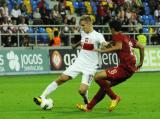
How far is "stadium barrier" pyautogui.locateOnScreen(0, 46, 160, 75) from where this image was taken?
29.7 m

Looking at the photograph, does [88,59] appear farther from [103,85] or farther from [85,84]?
[103,85]

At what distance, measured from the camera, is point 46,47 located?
103 feet

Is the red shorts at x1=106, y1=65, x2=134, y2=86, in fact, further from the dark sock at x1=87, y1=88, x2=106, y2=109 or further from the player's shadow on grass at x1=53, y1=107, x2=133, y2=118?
the player's shadow on grass at x1=53, y1=107, x2=133, y2=118

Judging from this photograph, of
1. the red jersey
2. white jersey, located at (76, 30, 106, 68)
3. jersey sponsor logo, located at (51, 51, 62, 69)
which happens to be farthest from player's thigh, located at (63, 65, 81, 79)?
jersey sponsor logo, located at (51, 51, 62, 69)

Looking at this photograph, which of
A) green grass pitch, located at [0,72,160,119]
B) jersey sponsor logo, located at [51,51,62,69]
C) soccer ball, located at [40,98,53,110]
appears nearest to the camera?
green grass pitch, located at [0,72,160,119]

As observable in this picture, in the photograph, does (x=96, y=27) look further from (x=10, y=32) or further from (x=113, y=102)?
(x=113, y=102)

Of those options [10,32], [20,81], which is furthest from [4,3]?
[20,81]

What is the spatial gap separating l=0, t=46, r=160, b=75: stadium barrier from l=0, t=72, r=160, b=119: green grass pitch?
2770mm

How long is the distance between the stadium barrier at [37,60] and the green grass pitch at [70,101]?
109 inches

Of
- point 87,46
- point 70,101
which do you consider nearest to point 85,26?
point 87,46

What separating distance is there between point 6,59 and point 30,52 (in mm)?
1494

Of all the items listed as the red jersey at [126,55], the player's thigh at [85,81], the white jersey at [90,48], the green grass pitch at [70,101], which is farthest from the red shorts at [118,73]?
the white jersey at [90,48]

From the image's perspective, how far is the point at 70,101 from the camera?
1780 centimetres

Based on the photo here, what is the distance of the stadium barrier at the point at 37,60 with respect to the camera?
29.7 meters
